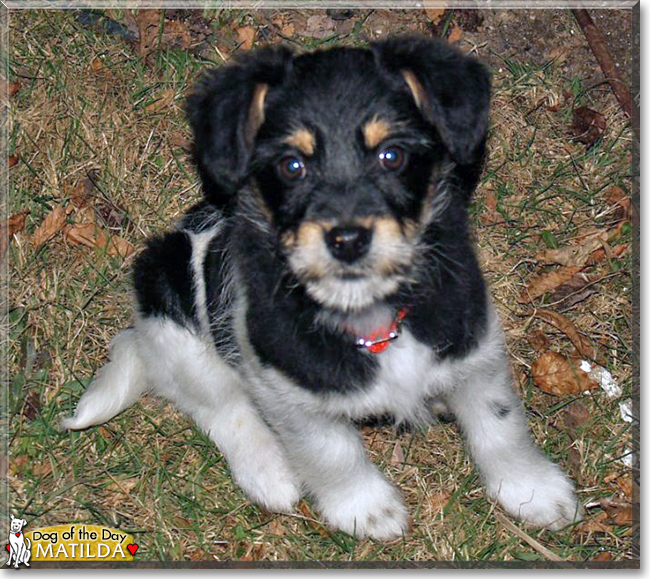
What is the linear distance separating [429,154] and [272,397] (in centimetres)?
137

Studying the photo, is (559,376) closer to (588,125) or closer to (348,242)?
(588,125)

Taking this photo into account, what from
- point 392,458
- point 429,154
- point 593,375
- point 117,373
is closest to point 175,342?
point 117,373

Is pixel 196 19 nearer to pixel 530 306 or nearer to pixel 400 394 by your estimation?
pixel 530 306

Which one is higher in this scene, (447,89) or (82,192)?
(447,89)

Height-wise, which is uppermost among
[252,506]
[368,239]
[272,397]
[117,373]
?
[368,239]

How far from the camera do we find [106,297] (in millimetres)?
6480

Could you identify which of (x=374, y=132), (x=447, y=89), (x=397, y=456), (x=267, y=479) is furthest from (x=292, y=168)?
(x=397, y=456)

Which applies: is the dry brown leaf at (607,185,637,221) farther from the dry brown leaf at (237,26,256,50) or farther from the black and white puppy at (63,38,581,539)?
the dry brown leaf at (237,26,256,50)

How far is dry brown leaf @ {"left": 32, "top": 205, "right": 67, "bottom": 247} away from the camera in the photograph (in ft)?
21.8

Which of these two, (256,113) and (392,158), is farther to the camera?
(256,113)

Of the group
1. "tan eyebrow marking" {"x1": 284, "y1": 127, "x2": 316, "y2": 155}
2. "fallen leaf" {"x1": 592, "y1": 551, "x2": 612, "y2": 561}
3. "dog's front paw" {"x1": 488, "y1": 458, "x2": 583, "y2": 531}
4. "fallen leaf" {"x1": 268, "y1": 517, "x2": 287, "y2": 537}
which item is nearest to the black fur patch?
"fallen leaf" {"x1": 268, "y1": 517, "x2": 287, "y2": 537}

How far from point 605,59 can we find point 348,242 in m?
3.51

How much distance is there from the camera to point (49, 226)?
21.9 ft

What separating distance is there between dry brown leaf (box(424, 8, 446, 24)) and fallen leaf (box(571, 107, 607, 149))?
1104 mm
